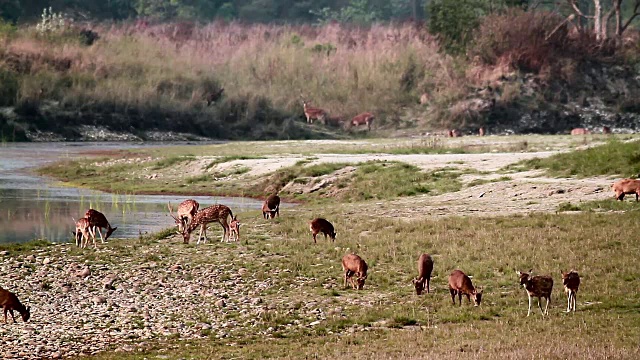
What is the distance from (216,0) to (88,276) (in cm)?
7430

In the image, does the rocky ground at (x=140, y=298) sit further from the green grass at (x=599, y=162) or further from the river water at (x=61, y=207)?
the green grass at (x=599, y=162)

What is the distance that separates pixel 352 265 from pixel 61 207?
41.1 ft

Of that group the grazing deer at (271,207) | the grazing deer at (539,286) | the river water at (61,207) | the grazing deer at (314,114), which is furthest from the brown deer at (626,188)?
the grazing deer at (314,114)

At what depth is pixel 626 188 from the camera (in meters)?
21.7

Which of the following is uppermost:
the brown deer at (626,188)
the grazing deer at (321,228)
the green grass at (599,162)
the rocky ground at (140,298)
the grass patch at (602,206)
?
the green grass at (599,162)

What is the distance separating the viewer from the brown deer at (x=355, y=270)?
16.5 metres

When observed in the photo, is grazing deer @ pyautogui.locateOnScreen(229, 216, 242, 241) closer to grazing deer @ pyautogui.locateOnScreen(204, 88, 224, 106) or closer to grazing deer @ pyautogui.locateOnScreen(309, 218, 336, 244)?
grazing deer @ pyautogui.locateOnScreen(309, 218, 336, 244)

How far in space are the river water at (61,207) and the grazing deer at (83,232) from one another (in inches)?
47.1

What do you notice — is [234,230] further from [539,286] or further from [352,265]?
[539,286]

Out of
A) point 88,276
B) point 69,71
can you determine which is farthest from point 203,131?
point 88,276

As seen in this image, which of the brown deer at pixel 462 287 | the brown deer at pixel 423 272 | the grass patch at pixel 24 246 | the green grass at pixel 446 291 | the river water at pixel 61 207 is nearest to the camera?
the green grass at pixel 446 291

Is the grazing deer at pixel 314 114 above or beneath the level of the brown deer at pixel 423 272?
above

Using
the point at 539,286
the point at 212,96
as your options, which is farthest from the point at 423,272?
the point at 212,96

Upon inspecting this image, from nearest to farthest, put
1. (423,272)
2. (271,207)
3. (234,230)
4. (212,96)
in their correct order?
(423,272) < (234,230) < (271,207) < (212,96)
